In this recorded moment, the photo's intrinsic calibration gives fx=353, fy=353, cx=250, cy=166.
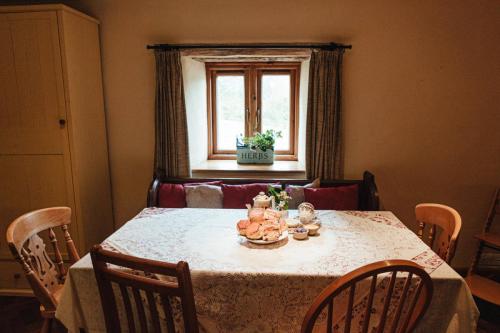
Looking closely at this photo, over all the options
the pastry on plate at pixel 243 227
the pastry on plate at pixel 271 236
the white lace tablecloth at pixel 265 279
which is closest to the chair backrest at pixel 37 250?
the white lace tablecloth at pixel 265 279

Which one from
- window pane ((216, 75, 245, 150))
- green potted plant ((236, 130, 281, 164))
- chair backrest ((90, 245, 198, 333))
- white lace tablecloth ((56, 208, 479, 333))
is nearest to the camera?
chair backrest ((90, 245, 198, 333))

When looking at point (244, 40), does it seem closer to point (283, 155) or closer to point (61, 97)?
point (283, 155)

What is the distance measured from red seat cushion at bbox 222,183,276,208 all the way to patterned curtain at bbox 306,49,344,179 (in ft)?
1.72

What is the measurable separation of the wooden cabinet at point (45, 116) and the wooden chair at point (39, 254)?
81 cm

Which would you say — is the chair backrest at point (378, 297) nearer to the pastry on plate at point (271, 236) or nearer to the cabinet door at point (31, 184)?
the pastry on plate at point (271, 236)

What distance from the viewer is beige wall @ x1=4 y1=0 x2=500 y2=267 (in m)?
2.83

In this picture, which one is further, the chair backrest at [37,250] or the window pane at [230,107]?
the window pane at [230,107]

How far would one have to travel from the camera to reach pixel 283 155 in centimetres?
346

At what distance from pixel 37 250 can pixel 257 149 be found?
6.45 feet

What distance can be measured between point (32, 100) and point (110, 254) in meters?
1.97

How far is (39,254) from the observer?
1.80 meters

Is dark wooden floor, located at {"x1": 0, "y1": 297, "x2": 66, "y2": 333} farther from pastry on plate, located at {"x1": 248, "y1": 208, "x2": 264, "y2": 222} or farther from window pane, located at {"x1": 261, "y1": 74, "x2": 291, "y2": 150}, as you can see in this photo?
window pane, located at {"x1": 261, "y1": 74, "x2": 291, "y2": 150}

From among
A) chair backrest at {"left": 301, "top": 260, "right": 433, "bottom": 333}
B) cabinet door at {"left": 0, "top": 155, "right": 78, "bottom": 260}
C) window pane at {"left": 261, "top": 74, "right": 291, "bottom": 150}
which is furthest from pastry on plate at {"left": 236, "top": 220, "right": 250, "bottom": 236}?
window pane at {"left": 261, "top": 74, "right": 291, "bottom": 150}

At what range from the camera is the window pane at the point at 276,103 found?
11.0ft
